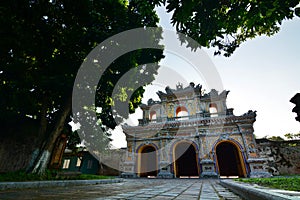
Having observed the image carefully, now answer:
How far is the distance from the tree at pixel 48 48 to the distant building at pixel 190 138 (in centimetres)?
749

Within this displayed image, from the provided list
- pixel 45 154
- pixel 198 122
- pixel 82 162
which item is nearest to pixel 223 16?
pixel 45 154

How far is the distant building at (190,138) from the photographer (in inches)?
464

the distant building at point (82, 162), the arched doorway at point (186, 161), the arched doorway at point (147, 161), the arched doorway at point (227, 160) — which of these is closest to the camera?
the arched doorway at point (147, 161)

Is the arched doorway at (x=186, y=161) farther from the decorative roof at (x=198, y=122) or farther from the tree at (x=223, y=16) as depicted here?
the tree at (x=223, y=16)

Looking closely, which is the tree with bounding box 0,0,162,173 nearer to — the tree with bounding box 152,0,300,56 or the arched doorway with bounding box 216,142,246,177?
the tree with bounding box 152,0,300,56

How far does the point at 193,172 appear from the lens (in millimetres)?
16016

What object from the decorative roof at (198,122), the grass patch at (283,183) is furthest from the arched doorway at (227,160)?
the grass patch at (283,183)

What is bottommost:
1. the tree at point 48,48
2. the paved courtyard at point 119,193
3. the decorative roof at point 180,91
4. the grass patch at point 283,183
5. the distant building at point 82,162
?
the paved courtyard at point 119,193

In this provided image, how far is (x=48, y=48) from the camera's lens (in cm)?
764

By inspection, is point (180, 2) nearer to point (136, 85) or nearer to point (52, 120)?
point (136, 85)

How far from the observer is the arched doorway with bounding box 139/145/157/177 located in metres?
14.2

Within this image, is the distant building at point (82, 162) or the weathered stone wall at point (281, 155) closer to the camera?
the weathered stone wall at point (281, 155)

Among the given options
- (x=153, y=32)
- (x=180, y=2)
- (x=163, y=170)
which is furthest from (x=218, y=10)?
(x=163, y=170)

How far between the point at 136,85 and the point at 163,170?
24.3 feet
